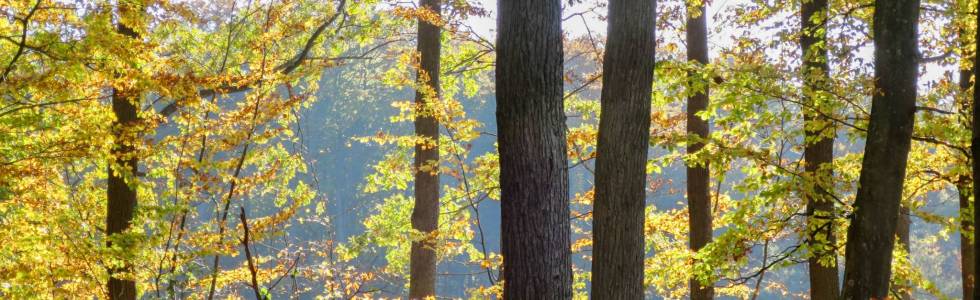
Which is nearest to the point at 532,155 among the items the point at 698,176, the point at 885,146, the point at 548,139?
the point at 548,139

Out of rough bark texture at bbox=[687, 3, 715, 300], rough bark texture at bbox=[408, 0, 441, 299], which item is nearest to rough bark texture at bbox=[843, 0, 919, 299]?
rough bark texture at bbox=[687, 3, 715, 300]

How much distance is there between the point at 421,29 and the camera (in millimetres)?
8688

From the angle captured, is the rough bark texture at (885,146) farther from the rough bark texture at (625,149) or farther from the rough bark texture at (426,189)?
the rough bark texture at (426,189)

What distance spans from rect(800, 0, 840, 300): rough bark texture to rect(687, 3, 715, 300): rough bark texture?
0.91m

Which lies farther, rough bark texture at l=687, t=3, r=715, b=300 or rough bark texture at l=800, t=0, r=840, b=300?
rough bark texture at l=687, t=3, r=715, b=300

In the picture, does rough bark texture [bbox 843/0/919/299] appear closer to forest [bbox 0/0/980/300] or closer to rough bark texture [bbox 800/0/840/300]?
forest [bbox 0/0/980/300]

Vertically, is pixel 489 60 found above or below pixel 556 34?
above

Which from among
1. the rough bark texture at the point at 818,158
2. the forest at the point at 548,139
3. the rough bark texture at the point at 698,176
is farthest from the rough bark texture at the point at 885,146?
the rough bark texture at the point at 698,176

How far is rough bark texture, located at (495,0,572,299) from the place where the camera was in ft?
11.6

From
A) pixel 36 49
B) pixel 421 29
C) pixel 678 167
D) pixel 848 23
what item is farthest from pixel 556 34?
pixel 678 167

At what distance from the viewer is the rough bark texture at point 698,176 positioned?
688 centimetres

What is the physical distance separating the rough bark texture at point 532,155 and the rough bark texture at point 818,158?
2192 millimetres

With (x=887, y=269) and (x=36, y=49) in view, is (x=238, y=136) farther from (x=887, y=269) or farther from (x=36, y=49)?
(x=887, y=269)

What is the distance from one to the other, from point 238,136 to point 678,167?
37033 millimetres
